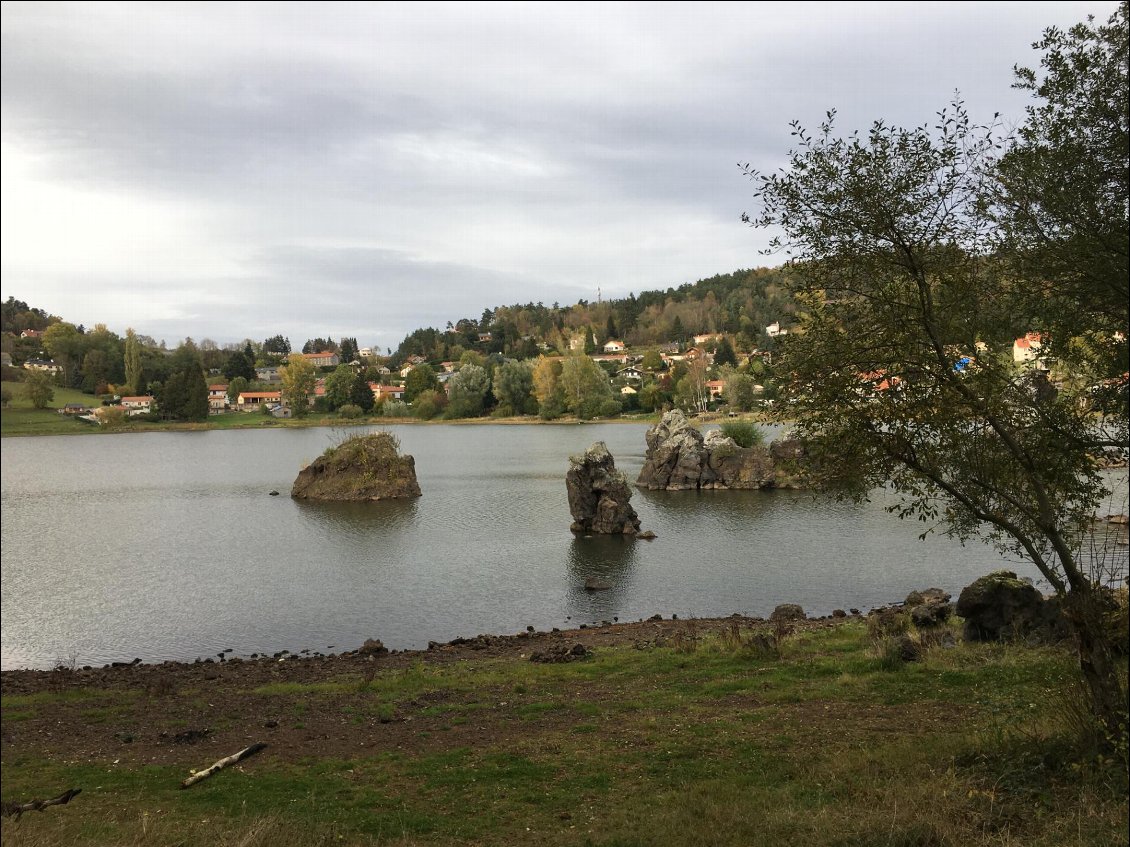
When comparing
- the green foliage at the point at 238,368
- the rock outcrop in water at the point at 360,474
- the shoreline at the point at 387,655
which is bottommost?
the shoreline at the point at 387,655

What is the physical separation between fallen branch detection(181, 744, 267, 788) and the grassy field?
0.61 feet

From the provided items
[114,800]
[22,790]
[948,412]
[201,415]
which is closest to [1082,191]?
[948,412]

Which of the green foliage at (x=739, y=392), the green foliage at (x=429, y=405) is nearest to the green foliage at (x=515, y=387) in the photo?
the green foliage at (x=429, y=405)

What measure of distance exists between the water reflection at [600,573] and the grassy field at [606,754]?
8.76 m

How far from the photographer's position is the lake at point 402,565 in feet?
96.9

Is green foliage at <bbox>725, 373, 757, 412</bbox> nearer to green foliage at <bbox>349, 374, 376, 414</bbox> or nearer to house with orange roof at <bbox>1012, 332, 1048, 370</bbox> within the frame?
house with orange roof at <bbox>1012, 332, 1048, 370</bbox>

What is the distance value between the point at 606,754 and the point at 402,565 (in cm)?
2706

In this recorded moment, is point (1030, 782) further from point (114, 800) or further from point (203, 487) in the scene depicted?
point (203, 487)

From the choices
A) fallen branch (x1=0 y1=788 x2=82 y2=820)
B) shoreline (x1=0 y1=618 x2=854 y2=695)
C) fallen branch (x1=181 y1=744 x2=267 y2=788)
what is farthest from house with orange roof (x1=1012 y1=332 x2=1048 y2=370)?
fallen branch (x1=0 y1=788 x2=82 y2=820)

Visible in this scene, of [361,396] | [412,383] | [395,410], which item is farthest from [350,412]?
[412,383]

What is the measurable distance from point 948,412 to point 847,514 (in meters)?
38.4

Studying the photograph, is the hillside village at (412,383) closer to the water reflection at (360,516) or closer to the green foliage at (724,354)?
the green foliage at (724,354)

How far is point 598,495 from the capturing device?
153 feet

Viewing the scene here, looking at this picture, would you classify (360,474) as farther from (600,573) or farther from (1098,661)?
(1098,661)
